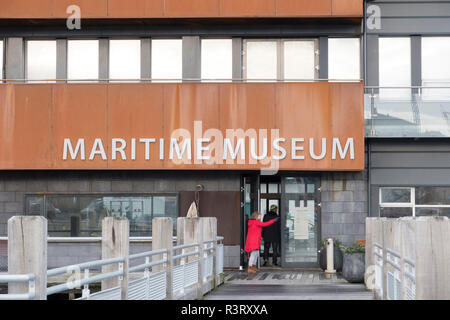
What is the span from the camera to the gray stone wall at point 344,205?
28.5 metres

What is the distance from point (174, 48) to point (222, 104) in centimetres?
277

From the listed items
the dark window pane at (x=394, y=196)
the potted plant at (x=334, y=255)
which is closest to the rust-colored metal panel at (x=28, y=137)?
the potted plant at (x=334, y=255)

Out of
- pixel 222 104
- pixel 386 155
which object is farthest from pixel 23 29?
pixel 386 155

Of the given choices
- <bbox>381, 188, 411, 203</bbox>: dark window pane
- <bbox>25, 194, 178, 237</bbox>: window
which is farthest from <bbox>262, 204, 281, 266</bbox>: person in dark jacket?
<bbox>381, 188, 411, 203</bbox>: dark window pane

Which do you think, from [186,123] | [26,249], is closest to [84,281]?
[26,249]

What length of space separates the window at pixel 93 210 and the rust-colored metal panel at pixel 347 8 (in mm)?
7770

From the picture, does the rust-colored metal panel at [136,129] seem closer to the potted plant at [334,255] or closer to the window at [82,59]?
the window at [82,59]

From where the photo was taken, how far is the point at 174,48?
96.0ft

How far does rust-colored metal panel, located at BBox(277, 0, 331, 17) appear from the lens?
2820 cm

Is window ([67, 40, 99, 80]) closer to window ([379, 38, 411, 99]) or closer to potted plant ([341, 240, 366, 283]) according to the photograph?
window ([379, 38, 411, 99])

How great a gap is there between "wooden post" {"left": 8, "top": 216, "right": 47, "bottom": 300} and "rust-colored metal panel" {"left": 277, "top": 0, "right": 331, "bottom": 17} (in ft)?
68.6

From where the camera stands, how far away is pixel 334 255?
28.0m
